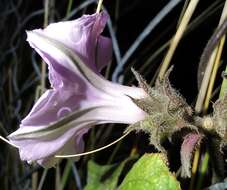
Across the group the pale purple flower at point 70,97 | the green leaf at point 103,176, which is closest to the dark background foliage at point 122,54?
the green leaf at point 103,176

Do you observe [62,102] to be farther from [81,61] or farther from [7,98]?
[7,98]

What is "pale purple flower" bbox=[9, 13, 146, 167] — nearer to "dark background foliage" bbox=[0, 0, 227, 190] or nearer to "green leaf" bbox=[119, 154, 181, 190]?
"green leaf" bbox=[119, 154, 181, 190]

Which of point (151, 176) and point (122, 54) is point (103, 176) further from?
point (122, 54)

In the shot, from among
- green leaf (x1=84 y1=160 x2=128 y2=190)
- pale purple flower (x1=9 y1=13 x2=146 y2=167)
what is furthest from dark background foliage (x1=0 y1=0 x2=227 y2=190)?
Answer: pale purple flower (x1=9 y1=13 x2=146 y2=167)

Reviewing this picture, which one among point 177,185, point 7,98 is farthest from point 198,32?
point 7,98

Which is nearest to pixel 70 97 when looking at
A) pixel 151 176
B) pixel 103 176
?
pixel 151 176

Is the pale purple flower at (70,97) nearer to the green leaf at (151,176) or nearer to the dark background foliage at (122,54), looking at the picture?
the green leaf at (151,176)

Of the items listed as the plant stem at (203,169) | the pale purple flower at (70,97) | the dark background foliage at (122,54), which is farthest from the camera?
the dark background foliage at (122,54)
